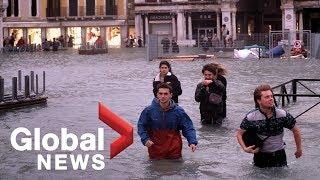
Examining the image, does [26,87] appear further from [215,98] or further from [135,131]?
[215,98]

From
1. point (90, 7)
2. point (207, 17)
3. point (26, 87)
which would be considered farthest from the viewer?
point (90, 7)

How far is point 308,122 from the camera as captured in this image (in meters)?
15.0

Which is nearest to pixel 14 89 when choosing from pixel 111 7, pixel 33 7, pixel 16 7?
pixel 111 7

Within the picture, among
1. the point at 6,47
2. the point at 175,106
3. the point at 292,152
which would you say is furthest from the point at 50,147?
the point at 6,47

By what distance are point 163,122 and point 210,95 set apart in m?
3.98

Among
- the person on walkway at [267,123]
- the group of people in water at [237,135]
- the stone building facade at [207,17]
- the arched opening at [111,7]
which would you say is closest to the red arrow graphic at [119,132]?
the group of people in water at [237,135]

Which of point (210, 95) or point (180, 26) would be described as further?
point (180, 26)

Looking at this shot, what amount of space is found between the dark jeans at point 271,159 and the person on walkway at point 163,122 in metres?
0.89

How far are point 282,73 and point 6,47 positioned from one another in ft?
125

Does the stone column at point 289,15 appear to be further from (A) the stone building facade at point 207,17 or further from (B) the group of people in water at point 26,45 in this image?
(B) the group of people in water at point 26,45

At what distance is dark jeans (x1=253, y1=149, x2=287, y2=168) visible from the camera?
9750 millimetres

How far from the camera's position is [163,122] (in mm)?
10305

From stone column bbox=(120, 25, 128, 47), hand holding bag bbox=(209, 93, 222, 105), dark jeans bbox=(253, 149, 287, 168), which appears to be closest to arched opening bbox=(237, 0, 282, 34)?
stone column bbox=(120, 25, 128, 47)

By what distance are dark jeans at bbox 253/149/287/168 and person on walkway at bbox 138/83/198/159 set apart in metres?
0.89
